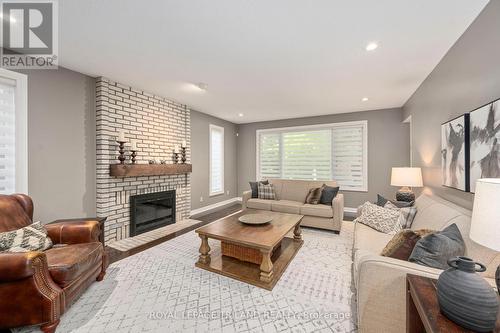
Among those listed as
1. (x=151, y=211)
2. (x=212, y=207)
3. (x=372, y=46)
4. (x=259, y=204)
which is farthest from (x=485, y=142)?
(x=212, y=207)

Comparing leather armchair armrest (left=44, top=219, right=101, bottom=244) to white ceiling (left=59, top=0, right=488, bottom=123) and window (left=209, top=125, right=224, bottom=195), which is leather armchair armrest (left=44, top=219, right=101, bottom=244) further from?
window (left=209, top=125, right=224, bottom=195)

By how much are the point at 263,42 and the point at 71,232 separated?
9.45 ft

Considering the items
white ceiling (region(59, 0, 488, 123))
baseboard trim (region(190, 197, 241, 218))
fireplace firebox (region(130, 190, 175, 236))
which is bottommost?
baseboard trim (region(190, 197, 241, 218))

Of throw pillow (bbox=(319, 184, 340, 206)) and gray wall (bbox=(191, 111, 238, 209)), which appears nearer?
throw pillow (bbox=(319, 184, 340, 206))

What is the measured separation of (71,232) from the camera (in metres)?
2.15

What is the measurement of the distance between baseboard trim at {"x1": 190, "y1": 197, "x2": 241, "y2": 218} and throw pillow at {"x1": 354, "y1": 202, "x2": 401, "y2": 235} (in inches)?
144

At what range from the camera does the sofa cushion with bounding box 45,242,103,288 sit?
65.1 inches

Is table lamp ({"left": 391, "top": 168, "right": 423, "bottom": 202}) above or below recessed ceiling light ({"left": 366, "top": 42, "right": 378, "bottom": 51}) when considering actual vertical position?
below

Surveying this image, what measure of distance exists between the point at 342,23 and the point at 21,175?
3.98 m

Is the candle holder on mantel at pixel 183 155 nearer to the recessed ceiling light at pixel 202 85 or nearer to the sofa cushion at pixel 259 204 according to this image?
the recessed ceiling light at pixel 202 85

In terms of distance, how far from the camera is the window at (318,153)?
5156 mm

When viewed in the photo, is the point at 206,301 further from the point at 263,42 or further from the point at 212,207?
the point at 212,207

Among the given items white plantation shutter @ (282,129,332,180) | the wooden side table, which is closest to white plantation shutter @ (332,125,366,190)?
white plantation shutter @ (282,129,332,180)
